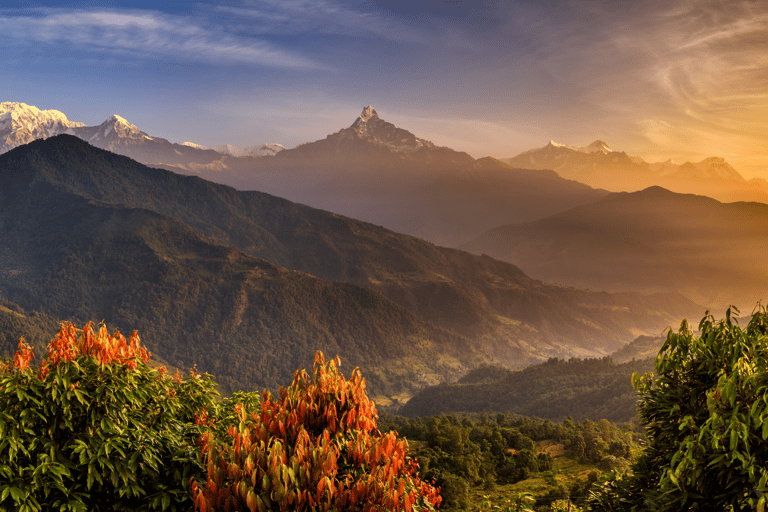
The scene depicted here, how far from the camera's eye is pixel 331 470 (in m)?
6.87

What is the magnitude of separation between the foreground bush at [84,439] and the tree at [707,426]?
32.4 ft

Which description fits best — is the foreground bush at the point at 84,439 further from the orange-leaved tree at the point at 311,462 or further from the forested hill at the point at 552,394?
the forested hill at the point at 552,394

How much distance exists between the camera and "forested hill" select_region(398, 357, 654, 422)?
108 metres

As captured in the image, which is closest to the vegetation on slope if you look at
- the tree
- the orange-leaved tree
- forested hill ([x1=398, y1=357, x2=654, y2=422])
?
the orange-leaved tree

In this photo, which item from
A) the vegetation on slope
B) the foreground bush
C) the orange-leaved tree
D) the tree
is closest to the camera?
the orange-leaved tree

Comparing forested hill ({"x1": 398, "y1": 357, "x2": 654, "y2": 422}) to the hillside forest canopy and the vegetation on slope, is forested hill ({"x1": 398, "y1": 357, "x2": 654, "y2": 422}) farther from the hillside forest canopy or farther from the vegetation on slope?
the vegetation on slope

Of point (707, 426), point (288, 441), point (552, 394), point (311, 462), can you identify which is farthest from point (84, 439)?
point (552, 394)

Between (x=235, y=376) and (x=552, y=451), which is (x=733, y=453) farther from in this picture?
(x=235, y=376)

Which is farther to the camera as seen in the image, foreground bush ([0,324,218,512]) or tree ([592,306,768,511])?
foreground bush ([0,324,218,512])

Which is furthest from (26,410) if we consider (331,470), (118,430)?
(331,470)

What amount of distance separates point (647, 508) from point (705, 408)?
8.05 ft

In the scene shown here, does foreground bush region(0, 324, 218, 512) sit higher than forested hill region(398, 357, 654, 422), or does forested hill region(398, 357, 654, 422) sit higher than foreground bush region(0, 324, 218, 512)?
foreground bush region(0, 324, 218, 512)

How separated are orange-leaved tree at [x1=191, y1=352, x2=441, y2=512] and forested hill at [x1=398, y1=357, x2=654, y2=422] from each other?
340 feet

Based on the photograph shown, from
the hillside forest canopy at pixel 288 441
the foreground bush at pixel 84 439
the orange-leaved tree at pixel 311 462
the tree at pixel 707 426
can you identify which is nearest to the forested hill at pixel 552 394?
the tree at pixel 707 426
